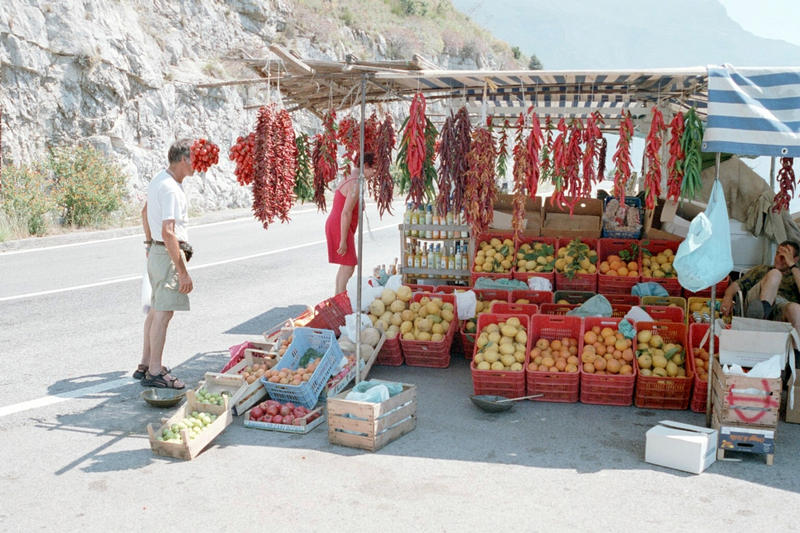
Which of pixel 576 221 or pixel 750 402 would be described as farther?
pixel 576 221

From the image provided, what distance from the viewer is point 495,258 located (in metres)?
9.07

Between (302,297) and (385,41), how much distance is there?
1165 inches

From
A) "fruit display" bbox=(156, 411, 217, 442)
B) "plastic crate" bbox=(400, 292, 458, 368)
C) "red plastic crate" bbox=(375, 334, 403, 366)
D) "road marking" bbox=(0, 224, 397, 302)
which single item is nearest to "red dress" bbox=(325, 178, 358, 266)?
"road marking" bbox=(0, 224, 397, 302)

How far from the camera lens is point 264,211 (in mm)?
7027

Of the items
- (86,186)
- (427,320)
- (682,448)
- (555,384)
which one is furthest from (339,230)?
(86,186)

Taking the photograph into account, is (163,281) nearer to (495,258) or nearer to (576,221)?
(495,258)

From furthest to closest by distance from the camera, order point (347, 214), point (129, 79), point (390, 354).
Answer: point (129, 79)
point (347, 214)
point (390, 354)

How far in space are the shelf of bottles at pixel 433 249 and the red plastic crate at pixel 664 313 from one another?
8.25 ft

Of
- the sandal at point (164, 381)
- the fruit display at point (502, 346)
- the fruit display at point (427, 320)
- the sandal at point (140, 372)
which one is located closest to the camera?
the fruit display at point (502, 346)

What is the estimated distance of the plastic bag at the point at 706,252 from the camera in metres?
5.47

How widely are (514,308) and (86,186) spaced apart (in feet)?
45.5

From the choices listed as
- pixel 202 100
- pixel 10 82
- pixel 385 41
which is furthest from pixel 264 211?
pixel 385 41

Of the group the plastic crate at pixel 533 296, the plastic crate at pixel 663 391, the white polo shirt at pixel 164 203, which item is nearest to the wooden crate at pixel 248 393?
the white polo shirt at pixel 164 203

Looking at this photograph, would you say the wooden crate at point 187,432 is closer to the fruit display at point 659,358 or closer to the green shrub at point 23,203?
the fruit display at point 659,358
